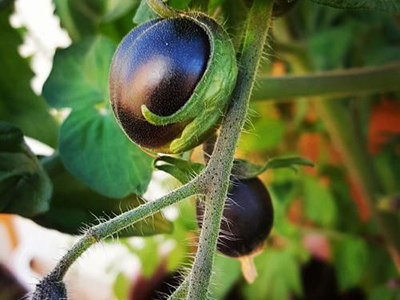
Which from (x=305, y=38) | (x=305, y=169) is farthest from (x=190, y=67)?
(x=305, y=169)

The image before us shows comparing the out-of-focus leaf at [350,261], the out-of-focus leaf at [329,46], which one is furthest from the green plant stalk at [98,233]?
the out-of-focus leaf at [350,261]

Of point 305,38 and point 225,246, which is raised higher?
point 305,38

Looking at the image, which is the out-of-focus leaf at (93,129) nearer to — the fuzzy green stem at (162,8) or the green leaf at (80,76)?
the green leaf at (80,76)

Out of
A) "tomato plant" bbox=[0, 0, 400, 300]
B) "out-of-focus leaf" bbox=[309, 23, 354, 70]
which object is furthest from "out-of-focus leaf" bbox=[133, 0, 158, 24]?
"out-of-focus leaf" bbox=[309, 23, 354, 70]

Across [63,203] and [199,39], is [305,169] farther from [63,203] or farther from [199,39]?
[199,39]

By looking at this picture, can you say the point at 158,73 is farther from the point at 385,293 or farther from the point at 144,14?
the point at 385,293

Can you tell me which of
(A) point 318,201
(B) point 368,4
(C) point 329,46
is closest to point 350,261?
(A) point 318,201

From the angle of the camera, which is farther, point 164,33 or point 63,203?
point 63,203
